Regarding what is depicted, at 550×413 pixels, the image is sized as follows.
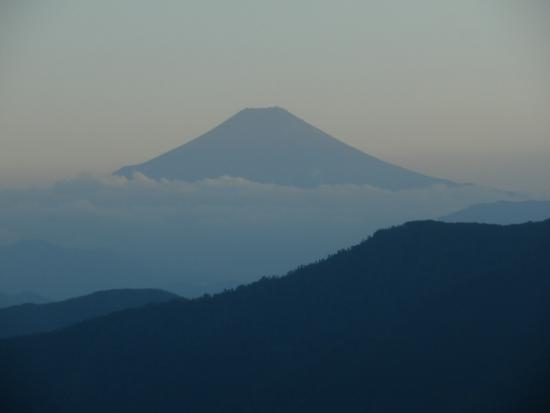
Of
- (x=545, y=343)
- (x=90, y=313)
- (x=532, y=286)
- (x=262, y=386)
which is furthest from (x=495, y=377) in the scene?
(x=90, y=313)

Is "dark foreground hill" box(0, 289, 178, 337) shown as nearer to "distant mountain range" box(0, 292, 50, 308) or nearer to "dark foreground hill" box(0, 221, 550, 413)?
"dark foreground hill" box(0, 221, 550, 413)

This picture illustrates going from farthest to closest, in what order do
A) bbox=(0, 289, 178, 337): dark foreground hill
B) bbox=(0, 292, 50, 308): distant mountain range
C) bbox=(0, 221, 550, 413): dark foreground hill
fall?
bbox=(0, 292, 50, 308): distant mountain range < bbox=(0, 289, 178, 337): dark foreground hill < bbox=(0, 221, 550, 413): dark foreground hill

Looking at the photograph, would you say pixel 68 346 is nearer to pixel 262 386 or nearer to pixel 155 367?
pixel 155 367

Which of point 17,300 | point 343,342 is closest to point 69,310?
point 343,342

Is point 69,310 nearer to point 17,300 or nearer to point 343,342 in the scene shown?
point 343,342

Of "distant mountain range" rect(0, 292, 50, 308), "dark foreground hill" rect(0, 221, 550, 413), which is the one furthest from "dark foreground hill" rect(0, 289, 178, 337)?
"distant mountain range" rect(0, 292, 50, 308)

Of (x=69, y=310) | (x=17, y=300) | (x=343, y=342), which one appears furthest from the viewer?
(x=17, y=300)

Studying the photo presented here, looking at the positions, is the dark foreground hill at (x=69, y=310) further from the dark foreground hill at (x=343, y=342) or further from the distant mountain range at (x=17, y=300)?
the distant mountain range at (x=17, y=300)
